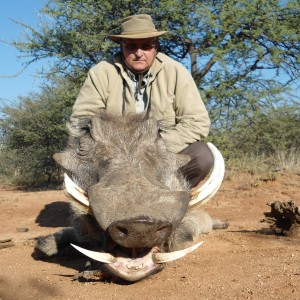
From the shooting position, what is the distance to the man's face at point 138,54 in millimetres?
4484

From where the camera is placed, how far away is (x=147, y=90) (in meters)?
4.61

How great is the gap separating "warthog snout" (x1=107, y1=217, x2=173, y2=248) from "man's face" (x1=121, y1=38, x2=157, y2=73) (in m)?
2.15

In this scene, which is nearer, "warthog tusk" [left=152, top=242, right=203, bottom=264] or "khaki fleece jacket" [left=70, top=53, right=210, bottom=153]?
"warthog tusk" [left=152, top=242, right=203, bottom=264]

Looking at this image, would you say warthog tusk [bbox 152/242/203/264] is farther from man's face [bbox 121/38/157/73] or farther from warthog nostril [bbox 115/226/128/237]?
man's face [bbox 121/38/157/73]

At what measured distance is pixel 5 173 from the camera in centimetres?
1616

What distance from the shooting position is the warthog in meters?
2.63

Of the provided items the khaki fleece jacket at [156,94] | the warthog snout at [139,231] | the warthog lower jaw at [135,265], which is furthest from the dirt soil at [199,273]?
the khaki fleece jacket at [156,94]

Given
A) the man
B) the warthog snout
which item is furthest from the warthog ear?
the warthog snout

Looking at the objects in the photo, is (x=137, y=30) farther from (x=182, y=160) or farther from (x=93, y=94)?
(x=182, y=160)

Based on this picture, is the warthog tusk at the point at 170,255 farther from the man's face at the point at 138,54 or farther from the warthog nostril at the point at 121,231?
the man's face at the point at 138,54

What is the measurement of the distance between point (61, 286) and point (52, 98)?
11393mm

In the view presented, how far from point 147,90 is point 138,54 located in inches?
13.2

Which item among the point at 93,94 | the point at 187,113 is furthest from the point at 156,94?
the point at 93,94

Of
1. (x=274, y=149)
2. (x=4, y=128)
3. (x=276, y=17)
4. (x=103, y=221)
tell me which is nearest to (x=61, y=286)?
(x=103, y=221)
